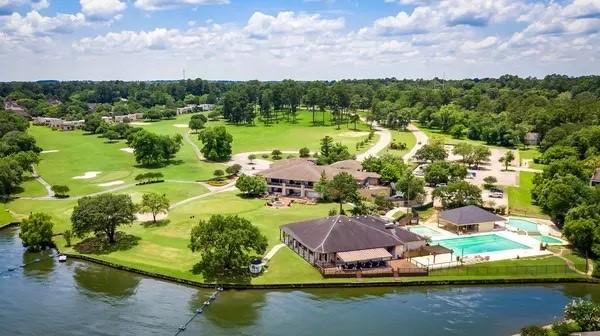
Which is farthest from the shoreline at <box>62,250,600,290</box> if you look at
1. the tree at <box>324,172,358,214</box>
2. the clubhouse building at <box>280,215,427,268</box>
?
the tree at <box>324,172,358,214</box>

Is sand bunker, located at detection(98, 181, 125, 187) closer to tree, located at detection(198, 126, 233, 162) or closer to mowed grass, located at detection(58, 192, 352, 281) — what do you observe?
mowed grass, located at detection(58, 192, 352, 281)

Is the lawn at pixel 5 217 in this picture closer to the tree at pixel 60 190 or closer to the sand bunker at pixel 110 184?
the tree at pixel 60 190

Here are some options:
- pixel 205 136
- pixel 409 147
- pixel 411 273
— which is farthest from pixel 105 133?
pixel 411 273

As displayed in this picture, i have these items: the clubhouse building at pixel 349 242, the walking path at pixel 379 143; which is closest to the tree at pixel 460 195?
the clubhouse building at pixel 349 242

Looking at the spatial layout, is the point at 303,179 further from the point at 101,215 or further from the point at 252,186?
the point at 101,215

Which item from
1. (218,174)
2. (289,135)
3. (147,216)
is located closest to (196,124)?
(289,135)

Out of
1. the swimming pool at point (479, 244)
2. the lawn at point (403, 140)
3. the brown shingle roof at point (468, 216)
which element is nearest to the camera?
the swimming pool at point (479, 244)
